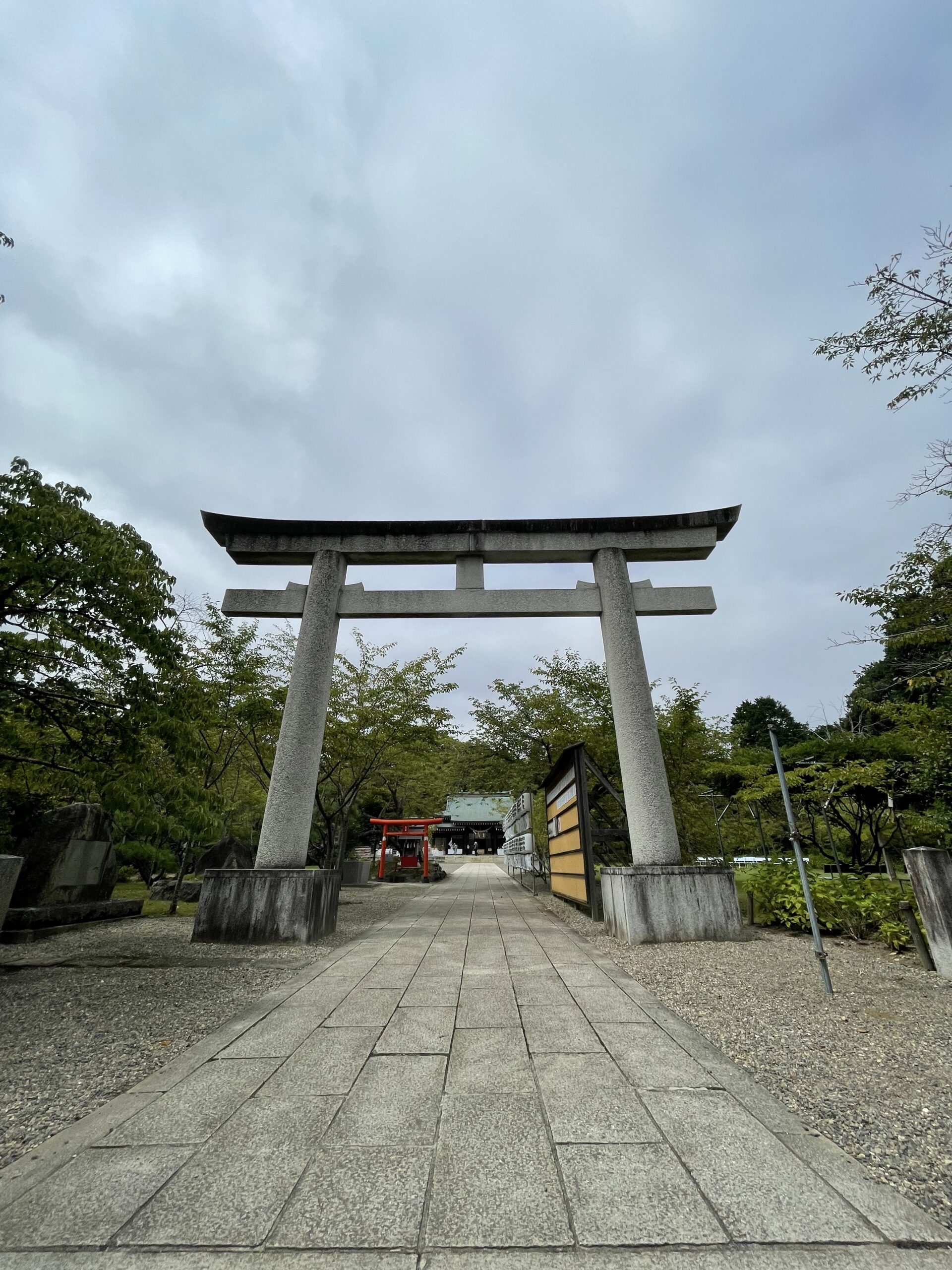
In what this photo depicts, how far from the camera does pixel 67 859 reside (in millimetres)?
7543

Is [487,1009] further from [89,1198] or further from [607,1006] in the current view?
[89,1198]

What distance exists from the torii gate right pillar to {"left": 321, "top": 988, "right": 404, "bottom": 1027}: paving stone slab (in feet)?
10.8

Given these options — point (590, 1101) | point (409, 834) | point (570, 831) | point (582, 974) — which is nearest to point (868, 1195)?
point (590, 1101)

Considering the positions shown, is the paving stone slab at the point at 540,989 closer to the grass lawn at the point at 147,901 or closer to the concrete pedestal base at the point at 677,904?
the concrete pedestal base at the point at 677,904

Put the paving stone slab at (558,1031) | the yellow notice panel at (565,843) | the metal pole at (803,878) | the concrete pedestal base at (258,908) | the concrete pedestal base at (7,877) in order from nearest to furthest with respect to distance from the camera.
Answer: the paving stone slab at (558,1031) < the metal pole at (803,878) < the concrete pedestal base at (7,877) < the concrete pedestal base at (258,908) < the yellow notice panel at (565,843)

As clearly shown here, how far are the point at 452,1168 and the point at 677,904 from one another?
5.21m

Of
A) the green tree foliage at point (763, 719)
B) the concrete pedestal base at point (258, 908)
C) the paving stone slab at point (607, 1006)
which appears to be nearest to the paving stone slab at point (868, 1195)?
the paving stone slab at point (607, 1006)

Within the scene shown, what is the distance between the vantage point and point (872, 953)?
5547 millimetres

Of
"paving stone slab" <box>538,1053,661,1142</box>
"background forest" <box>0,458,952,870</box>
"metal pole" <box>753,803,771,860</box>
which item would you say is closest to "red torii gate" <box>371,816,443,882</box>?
"background forest" <box>0,458,952,870</box>

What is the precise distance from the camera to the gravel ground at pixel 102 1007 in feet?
8.51

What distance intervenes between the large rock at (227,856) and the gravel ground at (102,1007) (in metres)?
2.73

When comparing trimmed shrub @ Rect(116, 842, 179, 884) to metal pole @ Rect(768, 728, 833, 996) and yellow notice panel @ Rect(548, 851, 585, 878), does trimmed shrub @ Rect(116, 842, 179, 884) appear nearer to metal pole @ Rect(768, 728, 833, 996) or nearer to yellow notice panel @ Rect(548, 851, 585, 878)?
yellow notice panel @ Rect(548, 851, 585, 878)

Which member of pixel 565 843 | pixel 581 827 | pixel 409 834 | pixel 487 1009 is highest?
pixel 409 834

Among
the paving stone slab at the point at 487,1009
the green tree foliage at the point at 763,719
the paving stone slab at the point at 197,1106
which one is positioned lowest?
the paving stone slab at the point at 197,1106
